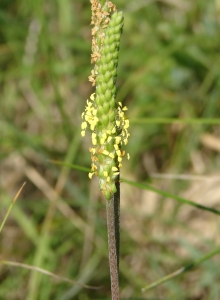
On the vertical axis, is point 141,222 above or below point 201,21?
below

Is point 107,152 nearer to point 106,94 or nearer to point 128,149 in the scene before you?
point 106,94

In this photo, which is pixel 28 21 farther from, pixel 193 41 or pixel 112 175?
pixel 112 175

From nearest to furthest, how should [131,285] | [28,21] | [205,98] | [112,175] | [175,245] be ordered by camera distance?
[112,175]
[131,285]
[175,245]
[205,98]
[28,21]

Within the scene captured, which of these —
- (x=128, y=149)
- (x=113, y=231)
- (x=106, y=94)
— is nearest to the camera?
(x=106, y=94)

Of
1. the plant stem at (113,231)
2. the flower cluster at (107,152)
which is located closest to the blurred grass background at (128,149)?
the plant stem at (113,231)

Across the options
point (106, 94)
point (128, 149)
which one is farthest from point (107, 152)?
point (128, 149)

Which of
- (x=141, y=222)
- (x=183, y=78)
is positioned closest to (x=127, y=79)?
(x=183, y=78)

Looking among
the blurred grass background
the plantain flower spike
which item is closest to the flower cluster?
the plantain flower spike
